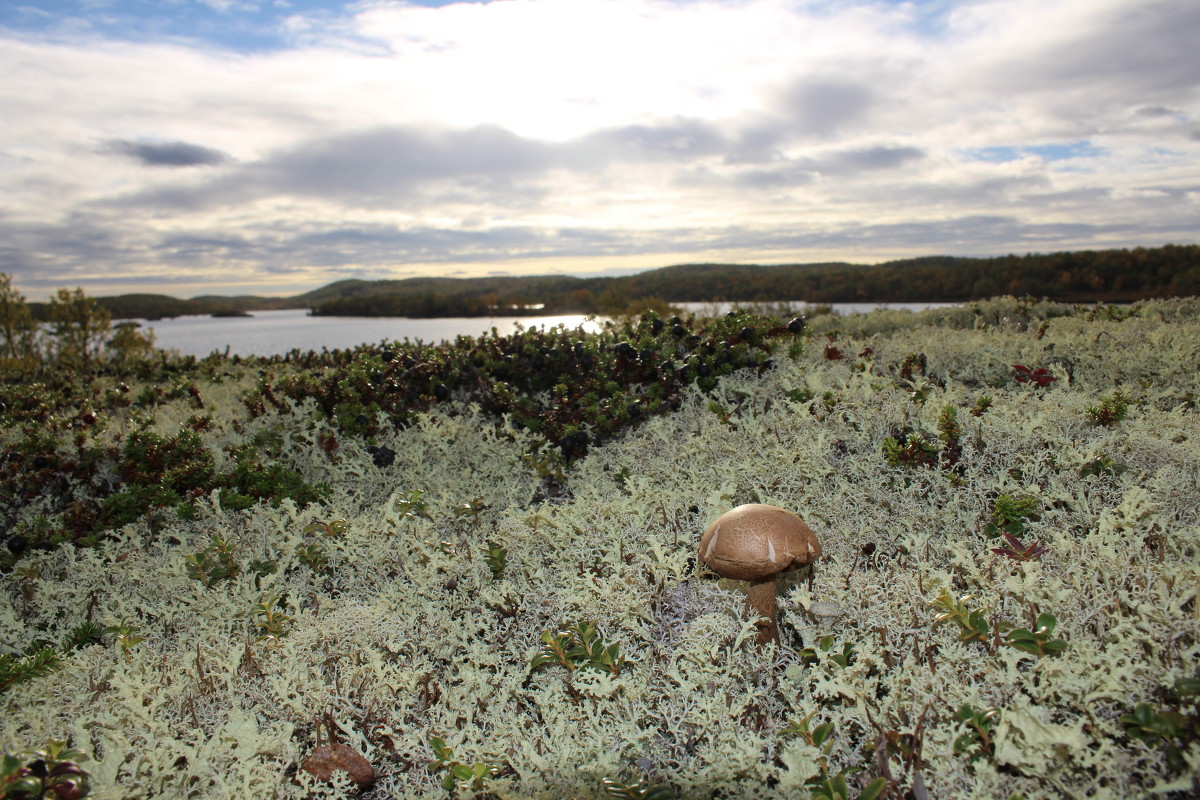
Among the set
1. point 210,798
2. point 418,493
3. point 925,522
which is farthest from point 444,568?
point 925,522

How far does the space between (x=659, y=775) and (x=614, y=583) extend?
3.17 ft

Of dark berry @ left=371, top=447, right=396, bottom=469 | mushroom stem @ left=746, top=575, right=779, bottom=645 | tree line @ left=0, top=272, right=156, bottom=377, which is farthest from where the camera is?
tree line @ left=0, top=272, right=156, bottom=377

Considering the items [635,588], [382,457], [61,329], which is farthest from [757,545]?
[61,329]

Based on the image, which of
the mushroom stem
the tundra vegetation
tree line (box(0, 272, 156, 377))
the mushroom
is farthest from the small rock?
tree line (box(0, 272, 156, 377))

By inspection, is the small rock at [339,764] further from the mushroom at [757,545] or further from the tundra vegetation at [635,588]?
the mushroom at [757,545]

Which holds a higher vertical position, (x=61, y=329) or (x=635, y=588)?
(x=61, y=329)

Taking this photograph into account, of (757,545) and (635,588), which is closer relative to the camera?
(757,545)

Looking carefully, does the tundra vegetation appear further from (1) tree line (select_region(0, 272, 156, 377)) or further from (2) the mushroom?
(1) tree line (select_region(0, 272, 156, 377))

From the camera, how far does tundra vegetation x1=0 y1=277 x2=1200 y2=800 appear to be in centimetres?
234

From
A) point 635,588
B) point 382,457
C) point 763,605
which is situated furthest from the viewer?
point 382,457

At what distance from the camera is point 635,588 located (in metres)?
3.20

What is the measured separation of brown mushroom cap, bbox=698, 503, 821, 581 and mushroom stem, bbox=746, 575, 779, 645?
18cm

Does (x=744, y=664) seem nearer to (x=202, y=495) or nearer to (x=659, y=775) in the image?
(x=659, y=775)

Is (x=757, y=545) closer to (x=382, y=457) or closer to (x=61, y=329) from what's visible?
(x=382, y=457)
